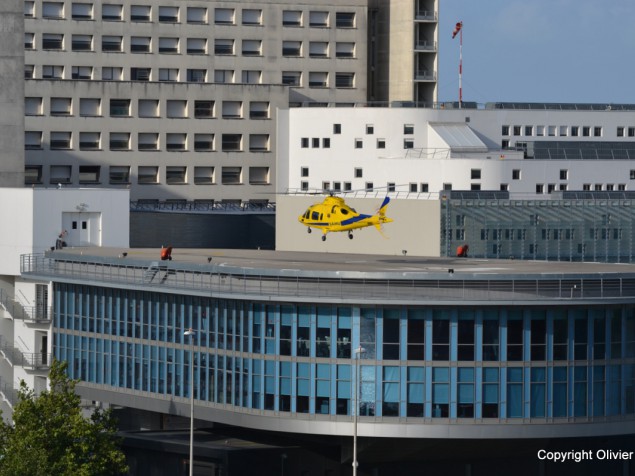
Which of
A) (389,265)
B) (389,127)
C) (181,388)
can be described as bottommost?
(181,388)

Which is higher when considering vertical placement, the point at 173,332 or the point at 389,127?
the point at 389,127

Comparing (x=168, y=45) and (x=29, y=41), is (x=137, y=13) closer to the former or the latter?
(x=168, y=45)

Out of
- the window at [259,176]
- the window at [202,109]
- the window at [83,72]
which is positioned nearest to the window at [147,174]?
the window at [202,109]

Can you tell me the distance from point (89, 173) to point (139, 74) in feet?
47.9

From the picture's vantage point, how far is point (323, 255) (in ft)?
388

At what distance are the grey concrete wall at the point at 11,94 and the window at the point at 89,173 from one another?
35111 mm

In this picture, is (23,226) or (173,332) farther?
(23,226)

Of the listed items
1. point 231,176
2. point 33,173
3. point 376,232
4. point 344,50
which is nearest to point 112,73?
point 231,176

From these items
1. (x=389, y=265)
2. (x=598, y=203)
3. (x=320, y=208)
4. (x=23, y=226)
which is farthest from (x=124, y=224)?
(x=598, y=203)

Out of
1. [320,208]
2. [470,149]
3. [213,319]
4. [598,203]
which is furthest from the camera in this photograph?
[470,149]

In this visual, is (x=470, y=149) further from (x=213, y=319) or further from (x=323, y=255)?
(x=213, y=319)

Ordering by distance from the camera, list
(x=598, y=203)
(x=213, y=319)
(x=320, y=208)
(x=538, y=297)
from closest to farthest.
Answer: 1. (x=538, y=297)
2. (x=213, y=319)
3. (x=320, y=208)
4. (x=598, y=203)

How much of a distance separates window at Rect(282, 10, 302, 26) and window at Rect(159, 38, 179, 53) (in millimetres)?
10173

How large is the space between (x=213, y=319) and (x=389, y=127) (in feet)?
230
